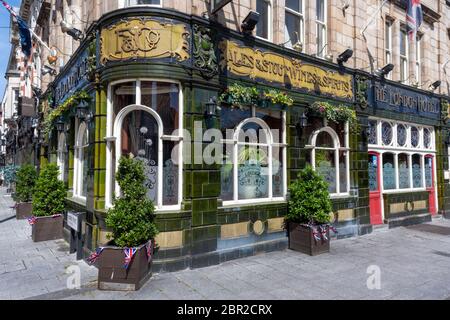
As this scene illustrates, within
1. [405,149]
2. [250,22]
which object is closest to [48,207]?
[250,22]

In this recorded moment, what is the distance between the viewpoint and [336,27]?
9.95m

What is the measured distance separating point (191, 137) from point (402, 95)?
9.75 m

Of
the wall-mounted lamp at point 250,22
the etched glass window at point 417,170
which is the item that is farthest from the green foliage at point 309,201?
the etched glass window at point 417,170

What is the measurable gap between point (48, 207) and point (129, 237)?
17.7 ft

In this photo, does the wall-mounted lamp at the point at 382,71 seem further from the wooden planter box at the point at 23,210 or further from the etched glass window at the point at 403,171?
the wooden planter box at the point at 23,210

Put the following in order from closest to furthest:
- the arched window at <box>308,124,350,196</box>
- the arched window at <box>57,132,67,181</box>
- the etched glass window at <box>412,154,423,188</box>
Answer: the arched window at <box>308,124,350,196</box> → the arched window at <box>57,132,67,181</box> → the etched glass window at <box>412,154,423,188</box>

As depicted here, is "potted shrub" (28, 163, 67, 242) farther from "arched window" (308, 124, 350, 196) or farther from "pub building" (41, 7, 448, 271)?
"arched window" (308, 124, 350, 196)

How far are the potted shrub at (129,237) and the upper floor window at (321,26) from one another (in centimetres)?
724

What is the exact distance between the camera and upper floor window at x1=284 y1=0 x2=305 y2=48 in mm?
9203

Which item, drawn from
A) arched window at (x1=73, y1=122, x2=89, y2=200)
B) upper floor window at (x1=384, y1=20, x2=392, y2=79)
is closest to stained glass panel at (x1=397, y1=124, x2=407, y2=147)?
upper floor window at (x1=384, y1=20, x2=392, y2=79)

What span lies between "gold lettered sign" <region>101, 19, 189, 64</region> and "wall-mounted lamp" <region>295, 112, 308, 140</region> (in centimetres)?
375

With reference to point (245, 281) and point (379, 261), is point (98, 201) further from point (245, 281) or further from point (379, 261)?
point (379, 261)

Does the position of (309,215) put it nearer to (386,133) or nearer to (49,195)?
(386,133)

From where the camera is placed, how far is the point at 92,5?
24.7 ft
